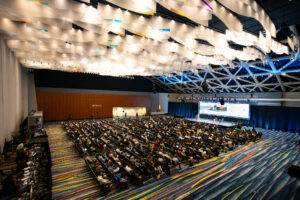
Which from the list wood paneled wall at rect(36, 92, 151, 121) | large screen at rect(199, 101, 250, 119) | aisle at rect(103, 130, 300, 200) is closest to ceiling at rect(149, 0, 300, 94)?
large screen at rect(199, 101, 250, 119)

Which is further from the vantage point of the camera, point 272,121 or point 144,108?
point 144,108

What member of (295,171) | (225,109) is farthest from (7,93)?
(225,109)

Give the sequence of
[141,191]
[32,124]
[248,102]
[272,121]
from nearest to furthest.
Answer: [141,191]
[32,124]
[272,121]
[248,102]

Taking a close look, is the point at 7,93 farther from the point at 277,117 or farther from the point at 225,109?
the point at 277,117

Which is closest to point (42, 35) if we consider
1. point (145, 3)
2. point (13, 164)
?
point (145, 3)

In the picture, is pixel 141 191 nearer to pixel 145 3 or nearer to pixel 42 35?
pixel 145 3

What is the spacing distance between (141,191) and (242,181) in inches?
199

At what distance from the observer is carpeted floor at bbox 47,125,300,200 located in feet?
20.2

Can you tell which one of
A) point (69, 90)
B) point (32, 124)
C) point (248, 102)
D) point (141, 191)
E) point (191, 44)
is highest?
point (191, 44)

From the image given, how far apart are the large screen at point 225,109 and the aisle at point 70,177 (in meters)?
Result: 24.4

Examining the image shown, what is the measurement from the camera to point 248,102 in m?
23.1

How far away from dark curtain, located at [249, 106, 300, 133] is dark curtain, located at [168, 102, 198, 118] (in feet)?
34.6

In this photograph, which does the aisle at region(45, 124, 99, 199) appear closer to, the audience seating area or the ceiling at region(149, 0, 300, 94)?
the audience seating area

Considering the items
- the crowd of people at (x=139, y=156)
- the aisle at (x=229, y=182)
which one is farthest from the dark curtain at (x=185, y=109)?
the aisle at (x=229, y=182)
